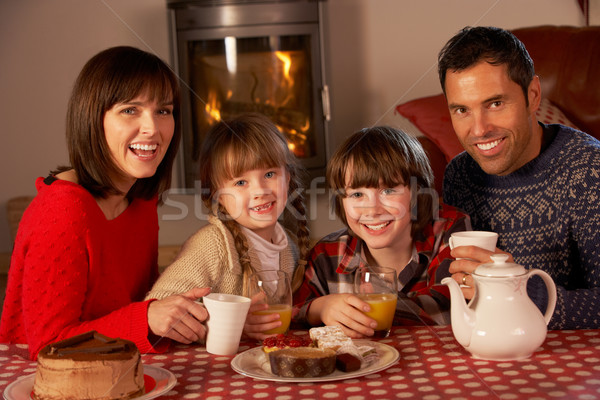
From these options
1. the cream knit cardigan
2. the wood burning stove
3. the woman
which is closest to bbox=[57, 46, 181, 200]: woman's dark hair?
the woman

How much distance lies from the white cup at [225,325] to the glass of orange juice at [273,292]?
0.08 m

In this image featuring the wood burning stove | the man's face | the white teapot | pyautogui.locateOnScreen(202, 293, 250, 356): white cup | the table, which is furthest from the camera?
the wood burning stove

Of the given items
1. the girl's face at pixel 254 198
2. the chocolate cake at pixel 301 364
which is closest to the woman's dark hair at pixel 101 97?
the girl's face at pixel 254 198

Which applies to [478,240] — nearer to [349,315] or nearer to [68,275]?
[349,315]

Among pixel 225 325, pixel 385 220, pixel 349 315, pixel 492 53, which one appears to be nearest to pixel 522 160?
pixel 492 53

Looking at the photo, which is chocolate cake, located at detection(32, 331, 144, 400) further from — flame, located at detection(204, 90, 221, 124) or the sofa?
flame, located at detection(204, 90, 221, 124)

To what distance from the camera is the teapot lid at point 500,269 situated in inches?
41.3

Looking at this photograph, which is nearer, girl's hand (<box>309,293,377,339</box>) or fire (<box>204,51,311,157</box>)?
girl's hand (<box>309,293,377,339</box>)

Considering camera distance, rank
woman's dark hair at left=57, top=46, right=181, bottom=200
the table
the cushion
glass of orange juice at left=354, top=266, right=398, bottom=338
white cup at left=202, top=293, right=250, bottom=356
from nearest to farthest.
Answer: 1. the table
2. white cup at left=202, top=293, right=250, bottom=356
3. glass of orange juice at left=354, top=266, right=398, bottom=338
4. woman's dark hair at left=57, top=46, right=181, bottom=200
5. the cushion

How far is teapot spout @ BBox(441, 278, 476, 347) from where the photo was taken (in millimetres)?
1061

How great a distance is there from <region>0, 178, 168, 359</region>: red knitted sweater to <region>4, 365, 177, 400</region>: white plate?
0.14m

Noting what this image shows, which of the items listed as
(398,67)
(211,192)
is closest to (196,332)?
(211,192)

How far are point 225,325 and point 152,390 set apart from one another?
8.1 inches

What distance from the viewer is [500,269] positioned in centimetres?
105
